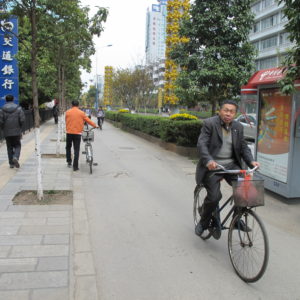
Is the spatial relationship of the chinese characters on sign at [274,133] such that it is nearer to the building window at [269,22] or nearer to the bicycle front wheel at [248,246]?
the bicycle front wheel at [248,246]

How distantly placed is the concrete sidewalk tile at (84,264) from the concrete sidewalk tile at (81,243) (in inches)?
4.9

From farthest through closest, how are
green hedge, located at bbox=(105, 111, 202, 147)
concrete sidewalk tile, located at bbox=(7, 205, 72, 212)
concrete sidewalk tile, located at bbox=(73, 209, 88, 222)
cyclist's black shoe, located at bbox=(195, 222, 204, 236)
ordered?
green hedge, located at bbox=(105, 111, 202, 147) → concrete sidewalk tile, located at bbox=(7, 205, 72, 212) → concrete sidewalk tile, located at bbox=(73, 209, 88, 222) → cyclist's black shoe, located at bbox=(195, 222, 204, 236)

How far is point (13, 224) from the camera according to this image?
192 inches

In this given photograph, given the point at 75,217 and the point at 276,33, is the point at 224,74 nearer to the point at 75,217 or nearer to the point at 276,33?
the point at 75,217

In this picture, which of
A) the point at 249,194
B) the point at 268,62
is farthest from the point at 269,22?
the point at 249,194

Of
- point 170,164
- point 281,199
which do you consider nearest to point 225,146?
point 281,199

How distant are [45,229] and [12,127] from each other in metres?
4.79

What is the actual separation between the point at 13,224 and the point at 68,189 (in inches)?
84.8

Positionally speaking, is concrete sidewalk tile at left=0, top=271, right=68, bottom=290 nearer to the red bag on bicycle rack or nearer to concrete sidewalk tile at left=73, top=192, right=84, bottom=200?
the red bag on bicycle rack

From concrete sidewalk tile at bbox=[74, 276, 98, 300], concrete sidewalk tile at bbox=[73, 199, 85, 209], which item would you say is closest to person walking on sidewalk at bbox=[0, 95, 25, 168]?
concrete sidewalk tile at bbox=[73, 199, 85, 209]

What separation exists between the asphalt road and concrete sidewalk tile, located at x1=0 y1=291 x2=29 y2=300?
653 mm

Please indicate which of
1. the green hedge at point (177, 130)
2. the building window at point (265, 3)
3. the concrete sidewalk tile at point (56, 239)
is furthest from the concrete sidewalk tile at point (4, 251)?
the building window at point (265, 3)

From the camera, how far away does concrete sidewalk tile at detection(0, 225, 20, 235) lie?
14.9 feet

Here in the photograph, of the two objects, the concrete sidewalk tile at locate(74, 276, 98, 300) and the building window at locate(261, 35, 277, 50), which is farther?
the building window at locate(261, 35, 277, 50)
